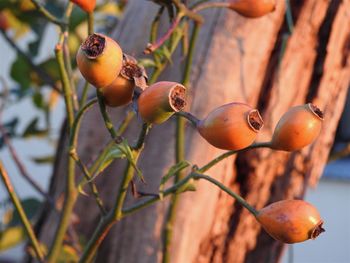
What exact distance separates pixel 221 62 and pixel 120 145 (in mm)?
454

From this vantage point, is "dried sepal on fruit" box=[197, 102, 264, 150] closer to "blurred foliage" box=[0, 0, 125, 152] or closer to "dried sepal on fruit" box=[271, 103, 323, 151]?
"dried sepal on fruit" box=[271, 103, 323, 151]

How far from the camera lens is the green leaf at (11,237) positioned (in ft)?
4.45

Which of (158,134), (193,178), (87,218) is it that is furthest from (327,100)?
(193,178)

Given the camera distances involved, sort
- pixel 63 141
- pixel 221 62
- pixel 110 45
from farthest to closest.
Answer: pixel 63 141
pixel 221 62
pixel 110 45

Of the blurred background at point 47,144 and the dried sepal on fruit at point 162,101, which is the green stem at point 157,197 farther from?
the blurred background at point 47,144

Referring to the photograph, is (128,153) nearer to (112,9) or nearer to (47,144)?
(112,9)

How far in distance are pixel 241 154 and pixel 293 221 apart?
48 cm

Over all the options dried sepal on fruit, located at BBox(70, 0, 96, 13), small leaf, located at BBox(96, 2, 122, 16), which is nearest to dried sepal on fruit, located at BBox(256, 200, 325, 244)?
dried sepal on fruit, located at BBox(70, 0, 96, 13)

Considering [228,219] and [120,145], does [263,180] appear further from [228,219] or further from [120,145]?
[120,145]

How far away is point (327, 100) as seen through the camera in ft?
3.28

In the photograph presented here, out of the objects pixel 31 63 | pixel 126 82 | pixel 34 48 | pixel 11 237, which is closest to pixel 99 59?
pixel 126 82

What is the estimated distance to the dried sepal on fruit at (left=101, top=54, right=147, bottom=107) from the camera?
46 centimetres

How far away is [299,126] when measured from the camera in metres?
0.46

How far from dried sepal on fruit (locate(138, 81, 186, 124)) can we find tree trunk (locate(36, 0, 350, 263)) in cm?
46
